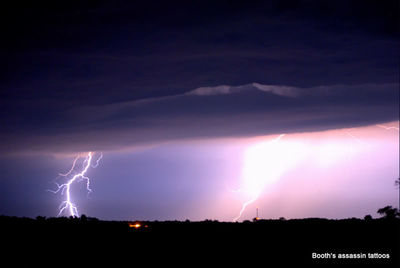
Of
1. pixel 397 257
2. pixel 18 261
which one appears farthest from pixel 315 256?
pixel 18 261

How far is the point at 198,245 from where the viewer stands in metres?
32.6

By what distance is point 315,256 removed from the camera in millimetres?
27812

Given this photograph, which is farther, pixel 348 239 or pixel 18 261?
pixel 348 239

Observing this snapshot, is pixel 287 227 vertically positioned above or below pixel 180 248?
above

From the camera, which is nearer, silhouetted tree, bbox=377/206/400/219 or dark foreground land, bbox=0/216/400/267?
dark foreground land, bbox=0/216/400/267

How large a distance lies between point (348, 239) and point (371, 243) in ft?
7.12

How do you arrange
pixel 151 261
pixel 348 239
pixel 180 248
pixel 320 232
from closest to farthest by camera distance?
1. pixel 151 261
2. pixel 180 248
3. pixel 348 239
4. pixel 320 232

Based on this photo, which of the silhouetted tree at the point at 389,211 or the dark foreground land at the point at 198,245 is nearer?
the dark foreground land at the point at 198,245

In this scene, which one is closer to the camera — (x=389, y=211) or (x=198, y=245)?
(x=198, y=245)

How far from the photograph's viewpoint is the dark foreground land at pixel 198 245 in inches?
1054

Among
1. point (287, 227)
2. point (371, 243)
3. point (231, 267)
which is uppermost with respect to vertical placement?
point (287, 227)

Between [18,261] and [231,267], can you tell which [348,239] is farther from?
[18,261]

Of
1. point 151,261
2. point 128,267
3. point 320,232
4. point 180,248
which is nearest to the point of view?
point 128,267

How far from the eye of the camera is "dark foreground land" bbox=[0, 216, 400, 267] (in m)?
26.8
